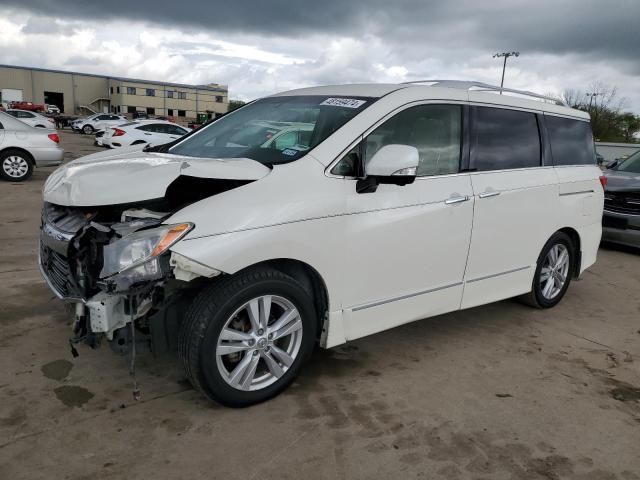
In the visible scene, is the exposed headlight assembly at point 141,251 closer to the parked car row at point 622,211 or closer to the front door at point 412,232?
the front door at point 412,232

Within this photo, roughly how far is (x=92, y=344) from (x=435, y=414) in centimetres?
197

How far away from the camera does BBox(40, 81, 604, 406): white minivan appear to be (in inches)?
108

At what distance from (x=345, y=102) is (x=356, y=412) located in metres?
1.97

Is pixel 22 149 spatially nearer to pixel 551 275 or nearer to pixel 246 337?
pixel 246 337

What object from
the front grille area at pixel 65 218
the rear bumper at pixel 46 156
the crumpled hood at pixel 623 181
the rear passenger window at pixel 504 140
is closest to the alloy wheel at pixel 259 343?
the front grille area at pixel 65 218

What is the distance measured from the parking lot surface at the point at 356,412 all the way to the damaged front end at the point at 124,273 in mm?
467

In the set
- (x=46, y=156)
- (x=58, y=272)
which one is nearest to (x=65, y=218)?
(x=58, y=272)

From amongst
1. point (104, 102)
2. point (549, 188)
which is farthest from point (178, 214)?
point (104, 102)

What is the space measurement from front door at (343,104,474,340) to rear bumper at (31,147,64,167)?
10274 mm

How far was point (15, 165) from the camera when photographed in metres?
11.2

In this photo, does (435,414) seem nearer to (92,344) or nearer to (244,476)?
(244,476)

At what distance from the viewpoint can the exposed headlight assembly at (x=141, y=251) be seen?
2627 millimetres

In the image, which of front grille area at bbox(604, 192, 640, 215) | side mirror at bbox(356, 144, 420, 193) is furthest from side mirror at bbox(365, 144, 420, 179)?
front grille area at bbox(604, 192, 640, 215)

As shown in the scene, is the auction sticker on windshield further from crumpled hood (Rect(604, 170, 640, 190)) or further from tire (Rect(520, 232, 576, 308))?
crumpled hood (Rect(604, 170, 640, 190))
